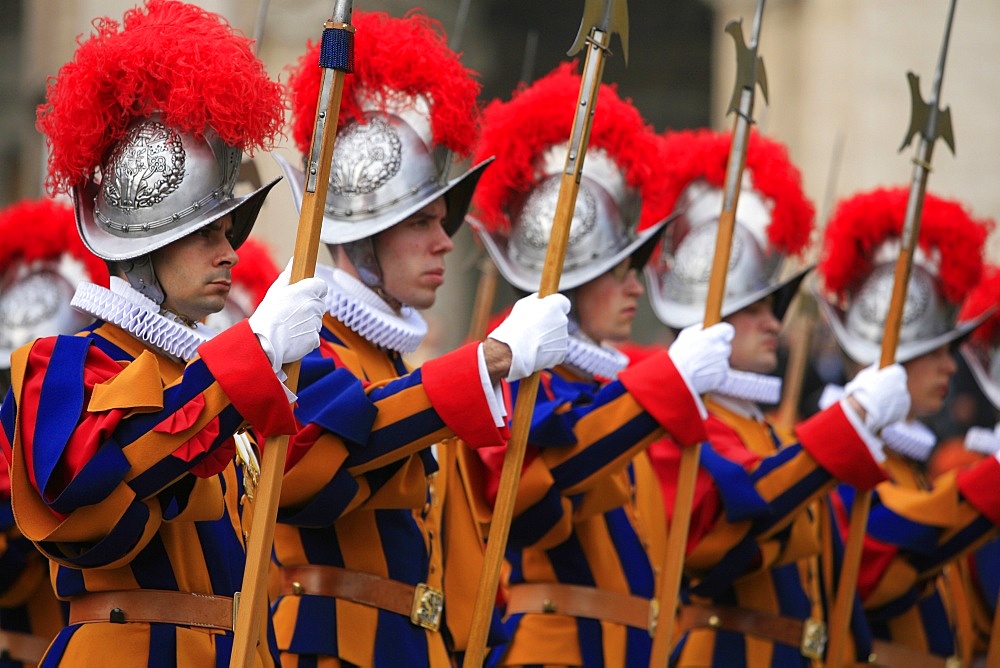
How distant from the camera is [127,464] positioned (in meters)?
3.49

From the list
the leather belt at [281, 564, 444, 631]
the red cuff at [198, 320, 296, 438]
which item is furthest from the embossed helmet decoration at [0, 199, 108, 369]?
the red cuff at [198, 320, 296, 438]

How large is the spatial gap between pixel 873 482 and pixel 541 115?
69.7 inches

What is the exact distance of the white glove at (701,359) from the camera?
16.0ft

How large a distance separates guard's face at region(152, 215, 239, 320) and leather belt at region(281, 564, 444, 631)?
2.75 ft

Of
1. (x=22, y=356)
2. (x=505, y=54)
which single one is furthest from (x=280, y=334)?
(x=505, y=54)

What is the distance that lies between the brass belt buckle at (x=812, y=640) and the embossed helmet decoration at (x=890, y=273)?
1.48m

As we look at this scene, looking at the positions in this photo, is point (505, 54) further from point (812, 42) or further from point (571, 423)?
point (571, 423)

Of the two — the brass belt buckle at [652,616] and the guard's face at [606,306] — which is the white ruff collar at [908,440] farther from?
the brass belt buckle at [652,616]

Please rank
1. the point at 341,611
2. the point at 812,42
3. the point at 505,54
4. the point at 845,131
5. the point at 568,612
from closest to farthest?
the point at 341,611 → the point at 568,612 → the point at 845,131 → the point at 812,42 → the point at 505,54

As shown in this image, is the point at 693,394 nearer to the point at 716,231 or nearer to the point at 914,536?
the point at 716,231

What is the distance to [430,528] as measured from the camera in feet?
14.9

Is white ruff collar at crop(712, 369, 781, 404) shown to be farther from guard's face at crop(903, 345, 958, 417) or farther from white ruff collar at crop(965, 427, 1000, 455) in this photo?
white ruff collar at crop(965, 427, 1000, 455)

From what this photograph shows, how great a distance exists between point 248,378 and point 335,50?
0.84 meters

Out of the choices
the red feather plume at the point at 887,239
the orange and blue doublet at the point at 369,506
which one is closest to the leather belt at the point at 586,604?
the orange and blue doublet at the point at 369,506
